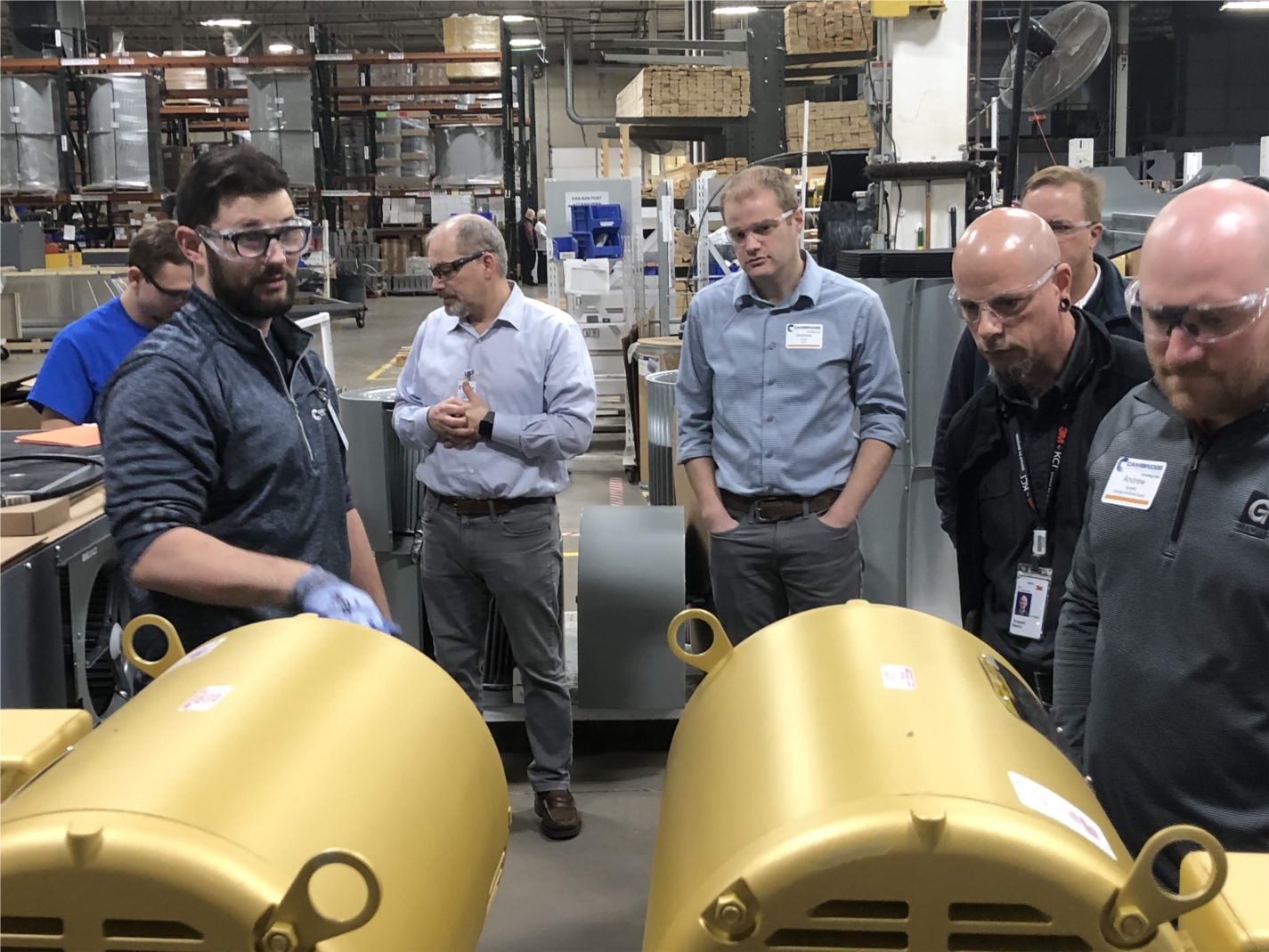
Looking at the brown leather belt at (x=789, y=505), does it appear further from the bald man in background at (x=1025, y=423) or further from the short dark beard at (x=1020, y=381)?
the short dark beard at (x=1020, y=381)

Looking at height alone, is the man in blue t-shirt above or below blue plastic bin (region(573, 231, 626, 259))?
below

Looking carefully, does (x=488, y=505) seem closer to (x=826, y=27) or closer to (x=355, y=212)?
(x=826, y=27)

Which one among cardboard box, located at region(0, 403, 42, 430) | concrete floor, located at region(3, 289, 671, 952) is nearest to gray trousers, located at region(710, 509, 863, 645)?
concrete floor, located at region(3, 289, 671, 952)

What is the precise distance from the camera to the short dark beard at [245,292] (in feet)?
6.02

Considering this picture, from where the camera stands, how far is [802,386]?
3023 mm

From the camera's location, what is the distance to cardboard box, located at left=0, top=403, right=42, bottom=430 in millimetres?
4094

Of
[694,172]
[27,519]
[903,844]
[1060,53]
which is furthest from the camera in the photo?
[694,172]

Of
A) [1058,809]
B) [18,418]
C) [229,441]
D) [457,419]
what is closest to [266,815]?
[1058,809]

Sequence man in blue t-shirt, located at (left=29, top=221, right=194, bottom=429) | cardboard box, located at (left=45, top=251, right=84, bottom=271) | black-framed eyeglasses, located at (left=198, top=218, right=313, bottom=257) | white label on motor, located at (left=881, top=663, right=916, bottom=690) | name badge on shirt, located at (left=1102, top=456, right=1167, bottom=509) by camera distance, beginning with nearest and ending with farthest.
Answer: white label on motor, located at (left=881, top=663, right=916, bottom=690), name badge on shirt, located at (left=1102, top=456, right=1167, bottom=509), black-framed eyeglasses, located at (left=198, top=218, right=313, bottom=257), man in blue t-shirt, located at (left=29, top=221, right=194, bottom=429), cardboard box, located at (left=45, top=251, right=84, bottom=271)

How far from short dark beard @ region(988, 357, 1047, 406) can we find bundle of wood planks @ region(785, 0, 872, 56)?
24.9 ft

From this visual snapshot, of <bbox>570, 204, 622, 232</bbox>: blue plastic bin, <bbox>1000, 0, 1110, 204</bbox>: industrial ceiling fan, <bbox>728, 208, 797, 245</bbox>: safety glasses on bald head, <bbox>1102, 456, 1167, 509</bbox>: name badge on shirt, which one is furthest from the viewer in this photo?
<bbox>570, 204, 622, 232</bbox>: blue plastic bin

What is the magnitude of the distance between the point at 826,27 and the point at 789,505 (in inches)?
280

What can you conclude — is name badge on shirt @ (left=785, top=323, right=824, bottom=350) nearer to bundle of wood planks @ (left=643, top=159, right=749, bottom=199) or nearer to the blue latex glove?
the blue latex glove

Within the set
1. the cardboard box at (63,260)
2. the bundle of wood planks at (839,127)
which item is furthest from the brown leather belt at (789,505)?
the cardboard box at (63,260)
